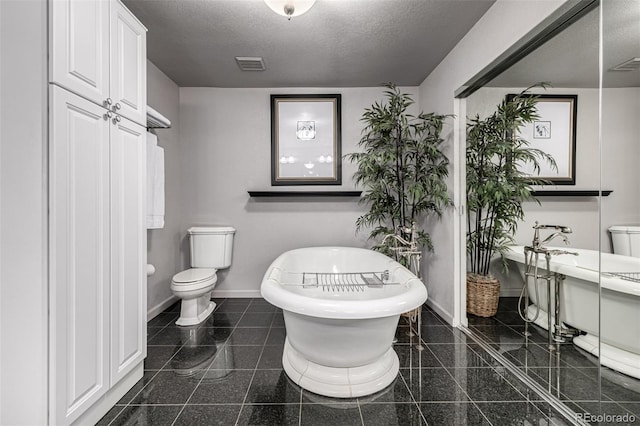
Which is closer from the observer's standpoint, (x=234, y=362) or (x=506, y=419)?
(x=506, y=419)

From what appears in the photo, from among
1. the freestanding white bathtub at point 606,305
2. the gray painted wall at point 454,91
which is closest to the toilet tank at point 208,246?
the gray painted wall at point 454,91

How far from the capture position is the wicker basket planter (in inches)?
90.0

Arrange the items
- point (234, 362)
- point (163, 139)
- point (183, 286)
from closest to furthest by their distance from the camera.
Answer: point (234, 362) → point (183, 286) → point (163, 139)

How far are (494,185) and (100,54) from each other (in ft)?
8.42

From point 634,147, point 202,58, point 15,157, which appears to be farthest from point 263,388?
point 202,58

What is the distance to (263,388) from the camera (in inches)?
68.4

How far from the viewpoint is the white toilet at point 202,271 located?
2600 mm

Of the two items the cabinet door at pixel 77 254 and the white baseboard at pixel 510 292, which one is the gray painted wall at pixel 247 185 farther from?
the cabinet door at pixel 77 254

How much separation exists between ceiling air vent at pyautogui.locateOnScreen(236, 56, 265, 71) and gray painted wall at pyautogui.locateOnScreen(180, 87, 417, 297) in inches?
19.4

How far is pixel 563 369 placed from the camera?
165 centimetres

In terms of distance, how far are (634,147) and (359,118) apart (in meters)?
2.47

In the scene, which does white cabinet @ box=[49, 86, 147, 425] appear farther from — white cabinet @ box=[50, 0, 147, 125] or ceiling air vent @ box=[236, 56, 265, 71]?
ceiling air vent @ box=[236, 56, 265, 71]

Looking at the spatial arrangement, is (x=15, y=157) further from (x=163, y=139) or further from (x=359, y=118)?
(x=359, y=118)

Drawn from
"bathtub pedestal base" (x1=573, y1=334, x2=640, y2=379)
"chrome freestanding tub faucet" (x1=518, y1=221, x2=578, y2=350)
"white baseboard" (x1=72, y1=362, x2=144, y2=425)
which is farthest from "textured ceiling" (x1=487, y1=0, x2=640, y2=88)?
"white baseboard" (x1=72, y1=362, x2=144, y2=425)
